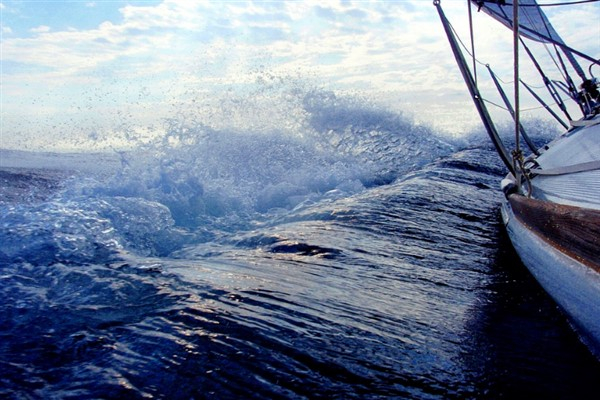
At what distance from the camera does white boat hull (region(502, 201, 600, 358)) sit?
1.96 m

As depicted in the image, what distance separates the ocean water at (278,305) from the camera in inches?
79.2

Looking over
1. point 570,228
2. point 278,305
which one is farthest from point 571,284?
point 278,305

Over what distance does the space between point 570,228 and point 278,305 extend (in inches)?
64.5

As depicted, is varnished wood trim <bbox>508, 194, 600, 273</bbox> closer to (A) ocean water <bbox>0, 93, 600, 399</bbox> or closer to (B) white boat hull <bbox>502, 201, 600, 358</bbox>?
(B) white boat hull <bbox>502, 201, 600, 358</bbox>

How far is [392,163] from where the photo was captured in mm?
12203

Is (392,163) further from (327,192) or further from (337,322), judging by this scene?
(337,322)

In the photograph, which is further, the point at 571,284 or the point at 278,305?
the point at 278,305

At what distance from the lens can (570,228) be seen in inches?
85.4

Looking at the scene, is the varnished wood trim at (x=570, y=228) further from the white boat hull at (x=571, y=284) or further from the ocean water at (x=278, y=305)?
the ocean water at (x=278, y=305)

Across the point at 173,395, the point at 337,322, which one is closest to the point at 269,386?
the point at 173,395

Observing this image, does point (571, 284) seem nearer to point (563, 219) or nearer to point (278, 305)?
point (563, 219)

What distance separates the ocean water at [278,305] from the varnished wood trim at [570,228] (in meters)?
0.52

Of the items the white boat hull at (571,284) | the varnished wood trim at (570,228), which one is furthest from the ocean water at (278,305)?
the varnished wood trim at (570,228)

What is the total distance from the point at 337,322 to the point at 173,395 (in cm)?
101
